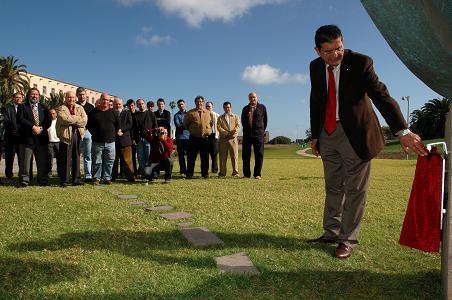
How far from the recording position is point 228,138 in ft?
39.8

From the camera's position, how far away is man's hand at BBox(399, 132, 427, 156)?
2.95 meters

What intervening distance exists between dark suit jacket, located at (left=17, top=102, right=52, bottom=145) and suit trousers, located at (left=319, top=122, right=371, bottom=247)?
7659 mm

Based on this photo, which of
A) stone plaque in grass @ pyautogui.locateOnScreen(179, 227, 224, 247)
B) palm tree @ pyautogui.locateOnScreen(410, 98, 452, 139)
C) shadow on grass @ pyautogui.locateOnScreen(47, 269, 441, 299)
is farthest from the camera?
palm tree @ pyautogui.locateOnScreen(410, 98, 452, 139)

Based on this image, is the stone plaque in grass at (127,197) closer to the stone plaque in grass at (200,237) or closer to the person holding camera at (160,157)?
the person holding camera at (160,157)

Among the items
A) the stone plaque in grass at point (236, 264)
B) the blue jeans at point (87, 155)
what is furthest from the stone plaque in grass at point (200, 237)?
the blue jeans at point (87, 155)

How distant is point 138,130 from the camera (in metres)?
11.4

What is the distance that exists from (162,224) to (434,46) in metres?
4.14

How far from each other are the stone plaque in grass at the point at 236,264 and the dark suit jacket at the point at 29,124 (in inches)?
298

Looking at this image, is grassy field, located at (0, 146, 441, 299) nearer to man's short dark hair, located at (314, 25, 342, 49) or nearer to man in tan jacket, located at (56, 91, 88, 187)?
man's short dark hair, located at (314, 25, 342, 49)

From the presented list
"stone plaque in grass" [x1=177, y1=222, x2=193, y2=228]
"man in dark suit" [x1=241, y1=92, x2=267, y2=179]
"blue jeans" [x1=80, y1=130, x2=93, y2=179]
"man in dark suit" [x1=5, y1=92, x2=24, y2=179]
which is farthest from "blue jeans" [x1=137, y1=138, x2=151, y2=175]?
"stone plaque in grass" [x1=177, y1=222, x2=193, y2=228]

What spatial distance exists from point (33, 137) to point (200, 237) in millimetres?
6971

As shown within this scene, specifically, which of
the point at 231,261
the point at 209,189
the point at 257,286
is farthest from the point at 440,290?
the point at 209,189

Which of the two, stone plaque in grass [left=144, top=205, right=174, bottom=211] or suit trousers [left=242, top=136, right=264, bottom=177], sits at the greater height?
suit trousers [left=242, top=136, right=264, bottom=177]

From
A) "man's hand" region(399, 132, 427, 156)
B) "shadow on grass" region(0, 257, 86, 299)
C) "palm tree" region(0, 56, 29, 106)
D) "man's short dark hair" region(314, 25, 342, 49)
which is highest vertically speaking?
"palm tree" region(0, 56, 29, 106)
